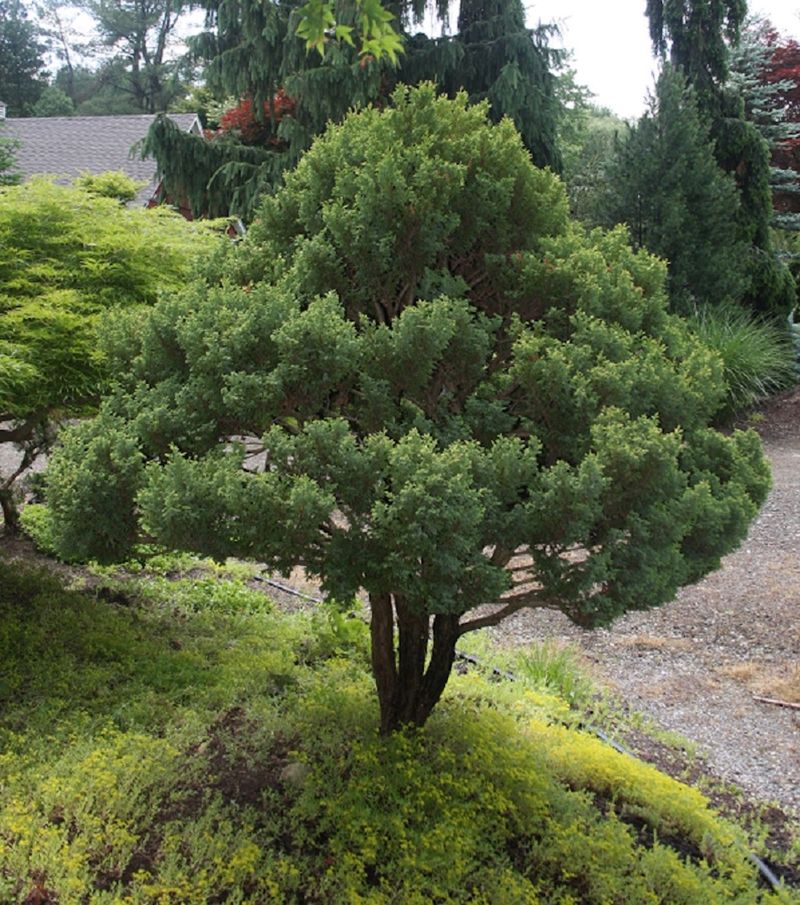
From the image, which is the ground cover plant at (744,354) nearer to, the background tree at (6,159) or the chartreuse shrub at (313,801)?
the chartreuse shrub at (313,801)

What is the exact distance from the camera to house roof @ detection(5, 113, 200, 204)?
1844 centimetres

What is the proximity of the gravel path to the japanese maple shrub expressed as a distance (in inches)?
75.3

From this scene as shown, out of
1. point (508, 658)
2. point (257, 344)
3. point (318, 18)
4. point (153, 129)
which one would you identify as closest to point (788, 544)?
point (508, 658)

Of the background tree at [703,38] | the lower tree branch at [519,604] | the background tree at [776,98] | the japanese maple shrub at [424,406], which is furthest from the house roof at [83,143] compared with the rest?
the lower tree branch at [519,604]

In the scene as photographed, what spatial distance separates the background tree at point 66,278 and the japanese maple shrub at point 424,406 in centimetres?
104

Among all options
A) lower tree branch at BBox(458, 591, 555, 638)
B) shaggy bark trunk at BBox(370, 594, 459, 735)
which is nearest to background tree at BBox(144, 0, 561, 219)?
shaggy bark trunk at BBox(370, 594, 459, 735)

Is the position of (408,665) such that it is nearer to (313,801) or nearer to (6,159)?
(313,801)

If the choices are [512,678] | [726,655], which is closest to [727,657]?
[726,655]

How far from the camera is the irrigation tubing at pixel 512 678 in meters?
3.91

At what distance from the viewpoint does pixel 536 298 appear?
11.9ft

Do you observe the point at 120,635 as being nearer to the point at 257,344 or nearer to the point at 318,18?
the point at 257,344

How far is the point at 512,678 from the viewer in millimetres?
5668

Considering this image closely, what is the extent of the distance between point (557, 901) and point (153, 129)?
11.8m

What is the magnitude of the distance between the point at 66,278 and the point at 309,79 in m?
7.99
